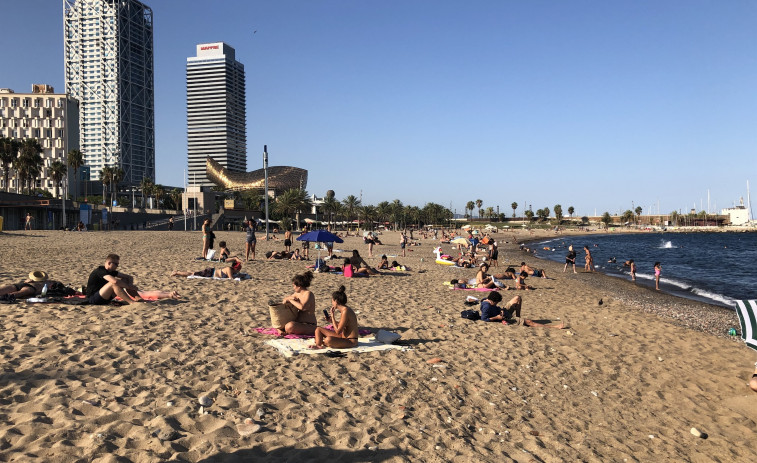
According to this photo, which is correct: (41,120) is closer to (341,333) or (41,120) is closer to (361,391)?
(341,333)

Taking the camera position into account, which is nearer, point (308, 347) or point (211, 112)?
point (308, 347)

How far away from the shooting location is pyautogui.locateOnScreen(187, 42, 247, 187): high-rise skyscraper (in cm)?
18312

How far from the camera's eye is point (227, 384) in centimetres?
520

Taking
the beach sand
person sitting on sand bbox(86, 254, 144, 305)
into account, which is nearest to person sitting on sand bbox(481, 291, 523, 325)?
the beach sand

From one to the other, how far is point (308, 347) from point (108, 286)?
435 centimetres

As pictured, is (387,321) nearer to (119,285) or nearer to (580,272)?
(119,285)

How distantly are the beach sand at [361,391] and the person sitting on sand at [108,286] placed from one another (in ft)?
1.30

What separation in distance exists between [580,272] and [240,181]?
13138cm

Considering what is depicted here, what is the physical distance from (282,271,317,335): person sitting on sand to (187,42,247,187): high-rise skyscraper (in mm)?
187417

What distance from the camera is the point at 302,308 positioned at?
743 cm

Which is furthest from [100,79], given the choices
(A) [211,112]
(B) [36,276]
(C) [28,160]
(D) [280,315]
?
(D) [280,315]

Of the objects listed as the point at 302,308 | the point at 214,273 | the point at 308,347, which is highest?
the point at 302,308

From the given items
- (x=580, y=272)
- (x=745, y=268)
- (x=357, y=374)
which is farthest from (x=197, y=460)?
(x=745, y=268)

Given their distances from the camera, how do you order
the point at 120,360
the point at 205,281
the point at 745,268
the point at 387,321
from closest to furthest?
1. the point at 120,360
2. the point at 387,321
3. the point at 205,281
4. the point at 745,268
